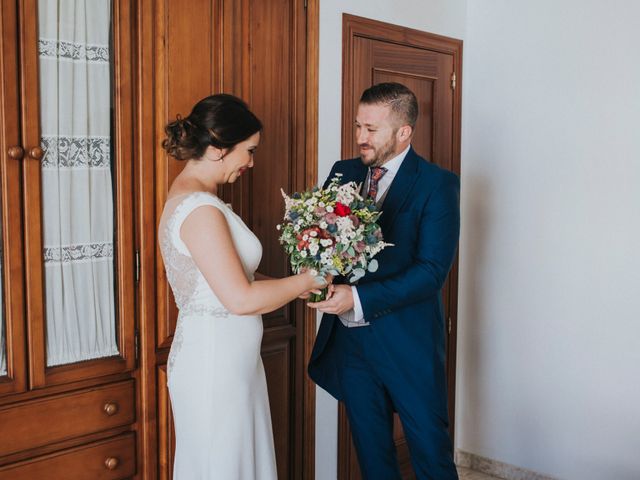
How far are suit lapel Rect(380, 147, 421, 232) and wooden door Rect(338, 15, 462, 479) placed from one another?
65cm

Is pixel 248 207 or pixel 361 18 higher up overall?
pixel 361 18

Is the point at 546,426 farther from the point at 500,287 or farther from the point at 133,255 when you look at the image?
the point at 133,255

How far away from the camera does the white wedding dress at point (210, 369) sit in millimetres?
2168

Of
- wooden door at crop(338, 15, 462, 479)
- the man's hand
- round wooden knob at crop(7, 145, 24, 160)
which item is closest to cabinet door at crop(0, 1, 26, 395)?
round wooden knob at crop(7, 145, 24, 160)

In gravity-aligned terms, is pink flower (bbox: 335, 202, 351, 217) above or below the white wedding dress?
above

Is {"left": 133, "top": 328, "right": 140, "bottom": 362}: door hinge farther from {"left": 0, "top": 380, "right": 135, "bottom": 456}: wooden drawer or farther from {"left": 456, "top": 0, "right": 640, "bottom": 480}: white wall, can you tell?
{"left": 456, "top": 0, "right": 640, "bottom": 480}: white wall

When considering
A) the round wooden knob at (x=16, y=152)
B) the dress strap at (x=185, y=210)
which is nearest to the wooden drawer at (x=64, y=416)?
the dress strap at (x=185, y=210)

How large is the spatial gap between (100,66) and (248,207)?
2.61 ft

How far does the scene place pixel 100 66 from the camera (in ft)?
7.62

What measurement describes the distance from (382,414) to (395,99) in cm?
120

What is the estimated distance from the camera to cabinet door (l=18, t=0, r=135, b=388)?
7.12 feet

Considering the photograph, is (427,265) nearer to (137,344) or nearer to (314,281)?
(314,281)

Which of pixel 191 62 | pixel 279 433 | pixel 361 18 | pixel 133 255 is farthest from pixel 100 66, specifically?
pixel 279 433

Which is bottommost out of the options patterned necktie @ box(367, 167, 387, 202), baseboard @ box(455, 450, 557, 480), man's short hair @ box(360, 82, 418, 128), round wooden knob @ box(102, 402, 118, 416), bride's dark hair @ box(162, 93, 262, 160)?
baseboard @ box(455, 450, 557, 480)
